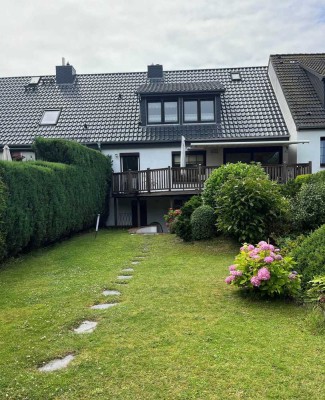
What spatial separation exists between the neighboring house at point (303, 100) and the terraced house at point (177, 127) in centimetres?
5

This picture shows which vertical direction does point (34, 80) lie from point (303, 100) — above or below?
above

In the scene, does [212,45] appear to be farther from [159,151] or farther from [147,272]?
[147,272]

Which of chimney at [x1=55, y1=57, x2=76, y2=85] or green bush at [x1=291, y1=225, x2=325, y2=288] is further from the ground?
chimney at [x1=55, y1=57, x2=76, y2=85]

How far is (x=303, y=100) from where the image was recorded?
18859mm

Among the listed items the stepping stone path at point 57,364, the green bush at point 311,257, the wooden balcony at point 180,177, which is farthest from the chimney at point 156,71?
the stepping stone path at point 57,364

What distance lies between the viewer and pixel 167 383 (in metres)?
3.37

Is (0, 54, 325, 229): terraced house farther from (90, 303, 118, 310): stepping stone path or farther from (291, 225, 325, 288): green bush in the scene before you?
(90, 303, 118, 310): stepping stone path

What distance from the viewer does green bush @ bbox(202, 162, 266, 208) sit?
11.7m

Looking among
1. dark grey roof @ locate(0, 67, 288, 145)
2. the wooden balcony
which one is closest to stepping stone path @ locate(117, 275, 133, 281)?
the wooden balcony

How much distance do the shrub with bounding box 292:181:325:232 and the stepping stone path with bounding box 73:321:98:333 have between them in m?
7.43

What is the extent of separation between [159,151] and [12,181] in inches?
417

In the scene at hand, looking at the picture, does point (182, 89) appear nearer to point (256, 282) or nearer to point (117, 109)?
point (117, 109)

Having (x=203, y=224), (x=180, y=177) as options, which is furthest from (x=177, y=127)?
(x=203, y=224)

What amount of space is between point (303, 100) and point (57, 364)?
1855 cm
